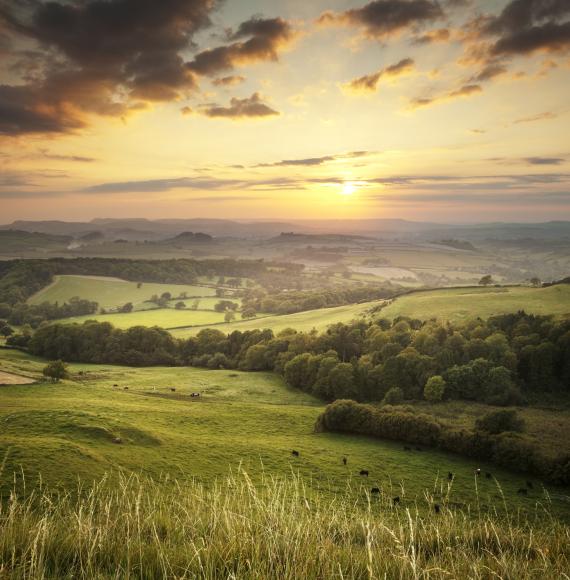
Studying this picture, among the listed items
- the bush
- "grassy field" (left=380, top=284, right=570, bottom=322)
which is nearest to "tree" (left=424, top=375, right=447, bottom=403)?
the bush

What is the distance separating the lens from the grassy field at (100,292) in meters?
171

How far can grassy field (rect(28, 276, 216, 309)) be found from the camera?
17112 centimetres

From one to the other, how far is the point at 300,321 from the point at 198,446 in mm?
86586

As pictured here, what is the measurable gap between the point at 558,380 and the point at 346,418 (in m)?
52.4

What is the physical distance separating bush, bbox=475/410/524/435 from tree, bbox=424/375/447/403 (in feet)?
61.0

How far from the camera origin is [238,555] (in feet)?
18.4

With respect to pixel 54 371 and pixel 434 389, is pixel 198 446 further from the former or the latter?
pixel 434 389

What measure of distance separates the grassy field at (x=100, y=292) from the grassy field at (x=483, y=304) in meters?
108

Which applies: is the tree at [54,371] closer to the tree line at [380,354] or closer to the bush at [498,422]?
the tree line at [380,354]

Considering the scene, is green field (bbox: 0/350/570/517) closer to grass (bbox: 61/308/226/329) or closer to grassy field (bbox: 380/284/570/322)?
grassy field (bbox: 380/284/570/322)

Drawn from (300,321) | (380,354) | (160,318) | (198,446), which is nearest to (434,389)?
(380,354)

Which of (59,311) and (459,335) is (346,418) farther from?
(59,311)

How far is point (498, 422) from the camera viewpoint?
54062 millimetres

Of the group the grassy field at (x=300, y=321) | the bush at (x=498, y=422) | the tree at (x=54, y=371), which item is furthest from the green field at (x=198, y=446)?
the grassy field at (x=300, y=321)
